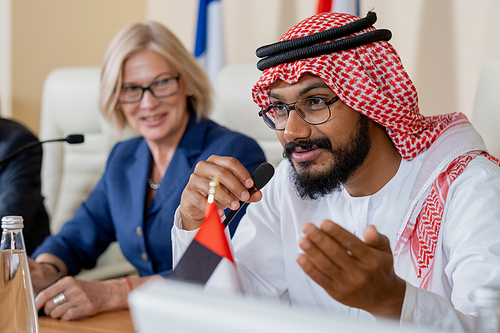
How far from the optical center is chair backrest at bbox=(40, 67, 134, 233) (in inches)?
106

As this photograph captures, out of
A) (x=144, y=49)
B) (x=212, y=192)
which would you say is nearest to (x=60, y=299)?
(x=212, y=192)

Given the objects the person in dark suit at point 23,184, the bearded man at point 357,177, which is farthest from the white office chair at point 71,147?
the bearded man at point 357,177

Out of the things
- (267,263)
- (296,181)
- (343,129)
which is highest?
(343,129)

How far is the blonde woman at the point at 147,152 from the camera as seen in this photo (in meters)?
1.79

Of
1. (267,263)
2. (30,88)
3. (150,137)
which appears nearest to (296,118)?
(267,263)

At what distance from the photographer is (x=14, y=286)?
36.5 inches

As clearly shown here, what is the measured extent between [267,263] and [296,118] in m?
0.41

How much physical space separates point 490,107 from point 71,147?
2121 mm

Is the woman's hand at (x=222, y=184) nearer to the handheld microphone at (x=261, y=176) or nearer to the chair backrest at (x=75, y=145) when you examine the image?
the handheld microphone at (x=261, y=176)

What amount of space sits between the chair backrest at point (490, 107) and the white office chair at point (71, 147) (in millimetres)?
1753

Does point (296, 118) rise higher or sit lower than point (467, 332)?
higher

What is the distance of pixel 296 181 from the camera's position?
1312mm

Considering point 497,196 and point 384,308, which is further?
point 497,196

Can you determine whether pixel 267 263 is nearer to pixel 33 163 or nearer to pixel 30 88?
pixel 33 163
